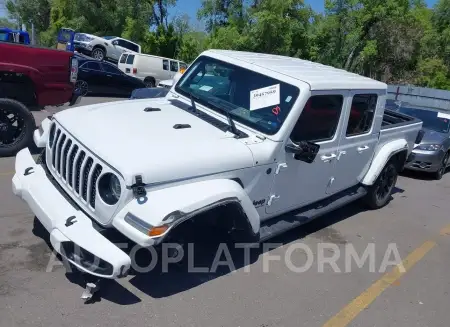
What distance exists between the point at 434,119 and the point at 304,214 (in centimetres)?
652

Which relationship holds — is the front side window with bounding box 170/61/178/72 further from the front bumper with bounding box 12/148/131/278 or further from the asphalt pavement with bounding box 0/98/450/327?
the front bumper with bounding box 12/148/131/278

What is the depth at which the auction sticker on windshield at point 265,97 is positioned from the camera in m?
4.39

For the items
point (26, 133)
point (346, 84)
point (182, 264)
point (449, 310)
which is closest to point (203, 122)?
point (182, 264)

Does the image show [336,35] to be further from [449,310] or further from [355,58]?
[449,310]

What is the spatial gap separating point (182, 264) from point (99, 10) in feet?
104

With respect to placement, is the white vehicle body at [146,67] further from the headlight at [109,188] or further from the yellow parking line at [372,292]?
the headlight at [109,188]

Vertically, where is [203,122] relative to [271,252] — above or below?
above

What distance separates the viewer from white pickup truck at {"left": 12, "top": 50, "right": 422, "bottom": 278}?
3.32m

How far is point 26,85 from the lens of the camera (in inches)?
279

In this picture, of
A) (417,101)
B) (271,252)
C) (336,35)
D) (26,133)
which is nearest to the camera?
(271,252)

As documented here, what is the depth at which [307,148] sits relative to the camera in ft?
13.9

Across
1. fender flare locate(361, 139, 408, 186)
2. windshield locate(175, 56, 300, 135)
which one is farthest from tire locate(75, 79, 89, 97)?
fender flare locate(361, 139, 408, 186)

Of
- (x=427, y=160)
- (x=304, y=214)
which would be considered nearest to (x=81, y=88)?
(x=304, y=214)

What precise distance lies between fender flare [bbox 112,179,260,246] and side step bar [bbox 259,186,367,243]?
82 cm
